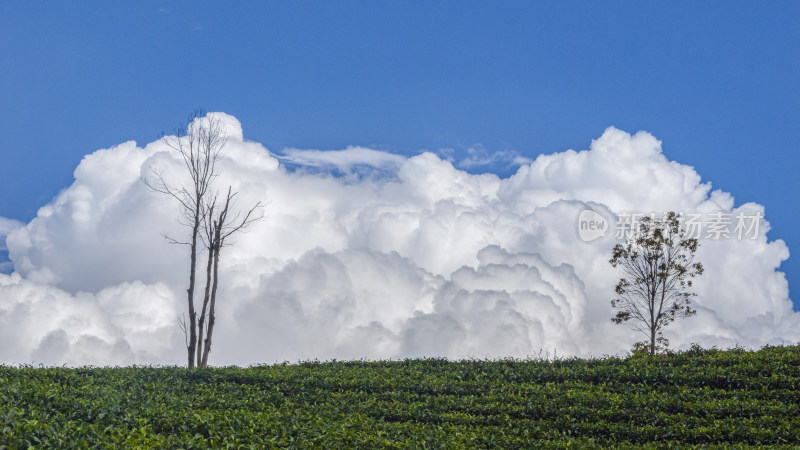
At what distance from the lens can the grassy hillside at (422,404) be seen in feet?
34.1

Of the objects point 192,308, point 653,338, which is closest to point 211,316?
point 192,308

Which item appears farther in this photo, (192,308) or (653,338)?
(653,338)

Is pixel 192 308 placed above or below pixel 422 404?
above

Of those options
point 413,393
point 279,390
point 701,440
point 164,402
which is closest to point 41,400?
point 164,402

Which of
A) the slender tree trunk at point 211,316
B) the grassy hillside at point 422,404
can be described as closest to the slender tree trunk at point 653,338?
the grassy hillside at point 422,404

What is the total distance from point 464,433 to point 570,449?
6.33 ft

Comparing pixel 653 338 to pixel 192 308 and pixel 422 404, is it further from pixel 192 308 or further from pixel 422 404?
pixel 192 308

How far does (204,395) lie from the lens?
1457cm

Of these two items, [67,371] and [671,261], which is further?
[671,261]

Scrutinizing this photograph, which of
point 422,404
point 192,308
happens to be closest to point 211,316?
point 192,308

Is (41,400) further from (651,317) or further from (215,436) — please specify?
(651,317)

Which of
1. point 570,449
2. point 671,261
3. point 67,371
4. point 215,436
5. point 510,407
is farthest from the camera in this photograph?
point 671,261

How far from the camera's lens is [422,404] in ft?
47.0

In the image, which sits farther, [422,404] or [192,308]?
[192,308]
